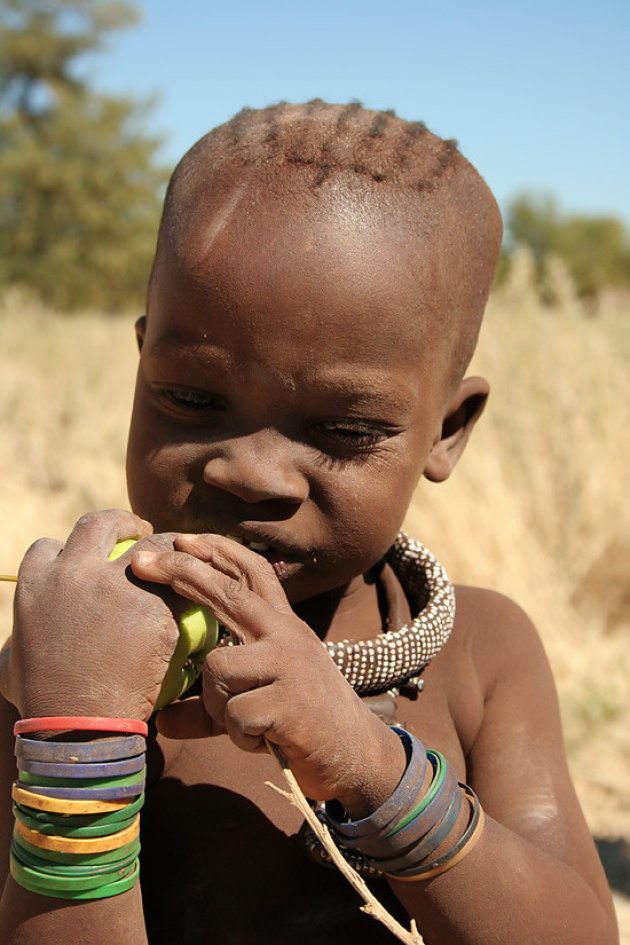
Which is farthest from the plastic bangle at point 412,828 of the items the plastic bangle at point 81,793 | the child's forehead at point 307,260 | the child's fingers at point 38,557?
the child's forehead at point 307,260

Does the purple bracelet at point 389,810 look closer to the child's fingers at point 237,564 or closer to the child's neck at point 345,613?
the child's fingers at point 237,564

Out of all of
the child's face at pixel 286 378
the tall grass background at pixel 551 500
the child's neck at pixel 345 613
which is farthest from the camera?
the tall grass background at pixel 551 500

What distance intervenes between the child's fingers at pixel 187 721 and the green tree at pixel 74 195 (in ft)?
77.9

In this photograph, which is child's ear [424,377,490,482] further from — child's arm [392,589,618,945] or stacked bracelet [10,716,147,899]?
stacked bracelet [10,716,147,899]

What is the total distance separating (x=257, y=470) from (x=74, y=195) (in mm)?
24664

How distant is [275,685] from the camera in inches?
53.4

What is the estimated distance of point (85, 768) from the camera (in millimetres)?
1287

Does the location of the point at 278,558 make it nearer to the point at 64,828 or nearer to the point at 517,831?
the point at 64,828

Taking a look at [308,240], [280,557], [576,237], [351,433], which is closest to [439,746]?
[280,557]

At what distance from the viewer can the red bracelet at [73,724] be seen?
1302 millimetres

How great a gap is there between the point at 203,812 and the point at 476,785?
528 mm

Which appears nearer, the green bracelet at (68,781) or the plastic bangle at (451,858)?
the green bracelet at (68,781)

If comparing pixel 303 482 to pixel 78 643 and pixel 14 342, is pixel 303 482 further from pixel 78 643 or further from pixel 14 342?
pixel 14 342

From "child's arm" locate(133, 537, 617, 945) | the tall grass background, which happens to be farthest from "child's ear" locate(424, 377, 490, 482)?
the tall grass background
